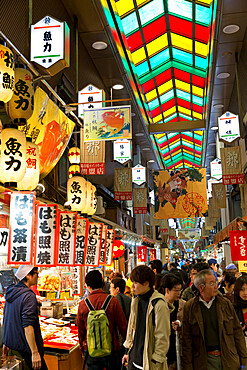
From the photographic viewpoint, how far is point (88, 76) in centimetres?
1178

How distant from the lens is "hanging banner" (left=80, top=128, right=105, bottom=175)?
9.43 meters

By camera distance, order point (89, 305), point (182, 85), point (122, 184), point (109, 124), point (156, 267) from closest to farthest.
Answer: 1. point (89, 305)
2. point (109, 124)
3. point (156, 267)
4. point (122, 184)
5. point (182, 85)

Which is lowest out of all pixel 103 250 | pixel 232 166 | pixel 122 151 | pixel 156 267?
pixel 156 267

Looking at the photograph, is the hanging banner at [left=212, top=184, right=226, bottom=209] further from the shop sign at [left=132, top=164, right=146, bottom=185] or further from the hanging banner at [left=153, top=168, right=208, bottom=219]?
the shop sign at [left=132, top=164, right=146, bottom=185]

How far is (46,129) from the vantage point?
6.54 meters

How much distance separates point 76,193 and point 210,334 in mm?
4511

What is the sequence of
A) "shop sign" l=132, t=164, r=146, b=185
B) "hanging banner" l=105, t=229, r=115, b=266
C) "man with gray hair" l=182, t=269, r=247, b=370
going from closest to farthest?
1. "man with gray hair" l=182, t=269, r=247, b=370
2. "hanging banner" l=105, t=229, r=115, b=266
3. "shop sign" l=132, t=164, r=146, b=185

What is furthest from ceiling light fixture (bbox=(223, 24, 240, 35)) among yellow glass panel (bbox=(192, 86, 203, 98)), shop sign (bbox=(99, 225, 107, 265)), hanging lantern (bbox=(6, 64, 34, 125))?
hanging lantern (bbox=(6, 64, 34, 125))

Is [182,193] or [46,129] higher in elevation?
[182,193]

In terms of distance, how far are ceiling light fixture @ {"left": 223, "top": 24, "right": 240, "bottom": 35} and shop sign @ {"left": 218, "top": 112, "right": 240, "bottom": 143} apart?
9.55ft

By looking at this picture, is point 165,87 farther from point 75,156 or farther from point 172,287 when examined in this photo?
point 172,287

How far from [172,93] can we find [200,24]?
581cm

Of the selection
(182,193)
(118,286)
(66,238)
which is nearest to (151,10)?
(66,238)

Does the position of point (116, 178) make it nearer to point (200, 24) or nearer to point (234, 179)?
point (234, 179)
